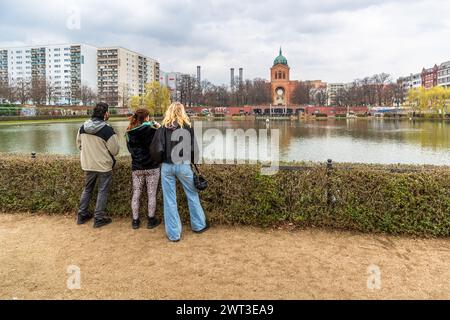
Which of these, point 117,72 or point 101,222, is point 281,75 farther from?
point 101,222

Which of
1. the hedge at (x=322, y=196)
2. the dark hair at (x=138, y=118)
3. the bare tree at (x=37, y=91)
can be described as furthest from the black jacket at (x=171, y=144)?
the bare tree at (x=37, y=91)

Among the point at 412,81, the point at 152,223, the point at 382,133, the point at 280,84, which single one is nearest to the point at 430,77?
the point at 412,81

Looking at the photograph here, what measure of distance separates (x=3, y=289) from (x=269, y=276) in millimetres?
2937

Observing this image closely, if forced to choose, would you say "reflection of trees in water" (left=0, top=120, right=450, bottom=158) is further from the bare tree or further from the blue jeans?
the bare tree

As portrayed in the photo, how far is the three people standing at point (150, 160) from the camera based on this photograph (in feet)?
16.4

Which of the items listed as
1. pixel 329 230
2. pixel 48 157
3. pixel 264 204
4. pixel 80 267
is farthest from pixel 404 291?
pixel 48 157

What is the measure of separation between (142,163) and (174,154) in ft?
2.32

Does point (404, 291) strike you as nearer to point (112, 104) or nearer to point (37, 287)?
point (37, 287)

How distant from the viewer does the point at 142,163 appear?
538cm

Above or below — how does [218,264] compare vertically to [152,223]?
below

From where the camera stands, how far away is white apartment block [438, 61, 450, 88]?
370 feet

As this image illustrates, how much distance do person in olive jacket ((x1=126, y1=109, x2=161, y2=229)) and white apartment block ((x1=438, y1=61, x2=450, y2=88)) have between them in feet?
435

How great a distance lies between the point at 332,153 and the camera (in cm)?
1977

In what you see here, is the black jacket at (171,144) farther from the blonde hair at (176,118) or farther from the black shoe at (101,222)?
the black shoe at (101,222)
